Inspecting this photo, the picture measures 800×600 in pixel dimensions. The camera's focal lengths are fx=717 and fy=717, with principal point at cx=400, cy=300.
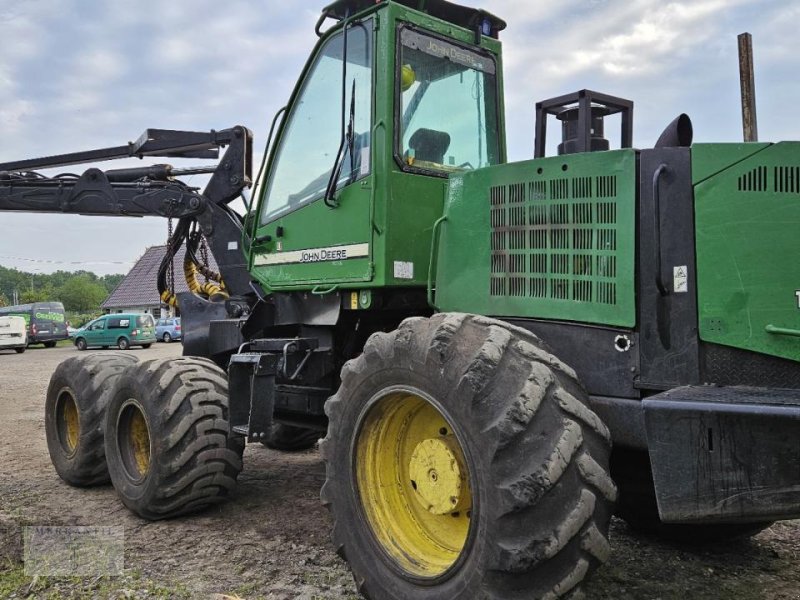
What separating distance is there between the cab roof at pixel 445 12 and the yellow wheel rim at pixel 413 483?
2574 millimetres

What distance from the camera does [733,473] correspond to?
260 centimetres

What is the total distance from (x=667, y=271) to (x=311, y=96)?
9.67 feet

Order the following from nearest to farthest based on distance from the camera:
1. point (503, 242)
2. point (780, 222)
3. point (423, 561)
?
point (780, 222) → point (423, 561) → point (503, 242)

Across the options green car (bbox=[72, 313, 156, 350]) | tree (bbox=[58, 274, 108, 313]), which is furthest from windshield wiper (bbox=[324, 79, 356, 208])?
tree (bbox=[58, 274, 108, 313])

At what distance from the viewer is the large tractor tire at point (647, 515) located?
377cm

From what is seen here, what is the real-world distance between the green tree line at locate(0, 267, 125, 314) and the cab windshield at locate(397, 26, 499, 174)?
6186 centimetres

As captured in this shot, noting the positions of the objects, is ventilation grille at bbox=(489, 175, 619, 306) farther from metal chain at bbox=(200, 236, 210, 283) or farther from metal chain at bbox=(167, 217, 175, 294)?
metal chain at bbox=(167, 217, 175, 294)

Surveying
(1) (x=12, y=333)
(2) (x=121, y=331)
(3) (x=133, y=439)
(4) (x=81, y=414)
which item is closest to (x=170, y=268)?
(4) (x=81, y=414)

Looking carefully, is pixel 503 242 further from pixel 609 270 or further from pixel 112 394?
pixel 112 394

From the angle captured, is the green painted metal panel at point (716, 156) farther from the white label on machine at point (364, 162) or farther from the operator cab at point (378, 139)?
the white label on machine at point (364, 162)

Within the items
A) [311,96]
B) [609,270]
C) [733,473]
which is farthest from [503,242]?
[311,96]

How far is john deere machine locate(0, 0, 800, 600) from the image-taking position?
2.73m

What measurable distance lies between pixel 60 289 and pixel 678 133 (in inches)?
4366

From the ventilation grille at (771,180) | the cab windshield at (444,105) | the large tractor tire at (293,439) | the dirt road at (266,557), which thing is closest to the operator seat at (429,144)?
the cab windshield at (444,105)
